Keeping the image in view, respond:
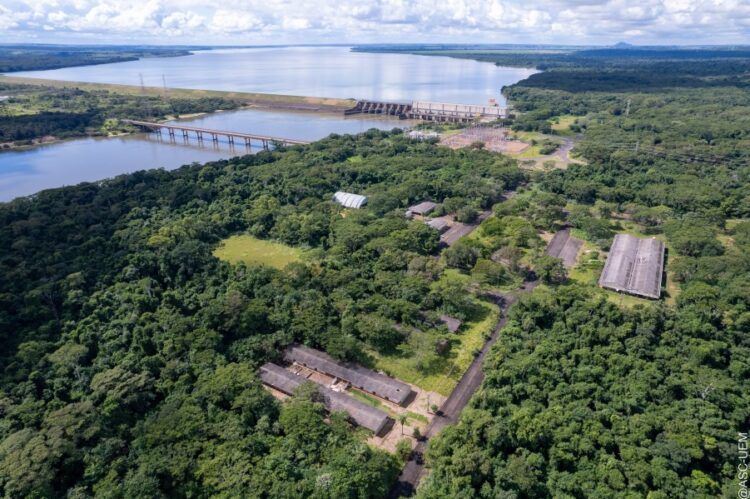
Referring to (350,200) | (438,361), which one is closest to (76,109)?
(350,200)

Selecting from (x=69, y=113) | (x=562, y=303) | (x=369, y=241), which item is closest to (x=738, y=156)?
(x=562, y=303)

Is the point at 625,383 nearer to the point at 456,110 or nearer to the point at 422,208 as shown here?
the point at 422,208

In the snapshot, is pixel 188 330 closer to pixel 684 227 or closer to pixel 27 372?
pixel 27 372

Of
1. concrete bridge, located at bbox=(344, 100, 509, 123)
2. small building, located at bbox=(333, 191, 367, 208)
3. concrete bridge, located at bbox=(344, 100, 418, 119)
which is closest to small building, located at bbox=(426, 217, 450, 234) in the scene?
small building, located at bbox=(333, 191, 367, 208)

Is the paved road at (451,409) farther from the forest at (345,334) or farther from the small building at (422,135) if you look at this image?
the small building at (422,135)

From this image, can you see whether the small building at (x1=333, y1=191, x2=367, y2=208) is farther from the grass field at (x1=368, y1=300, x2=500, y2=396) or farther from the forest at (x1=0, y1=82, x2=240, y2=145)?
the forest at (x1=0, y1=82, x2=240, y2=145)

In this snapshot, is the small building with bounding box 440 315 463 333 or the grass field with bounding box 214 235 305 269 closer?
the small building with bounding box 440 315 463 333
